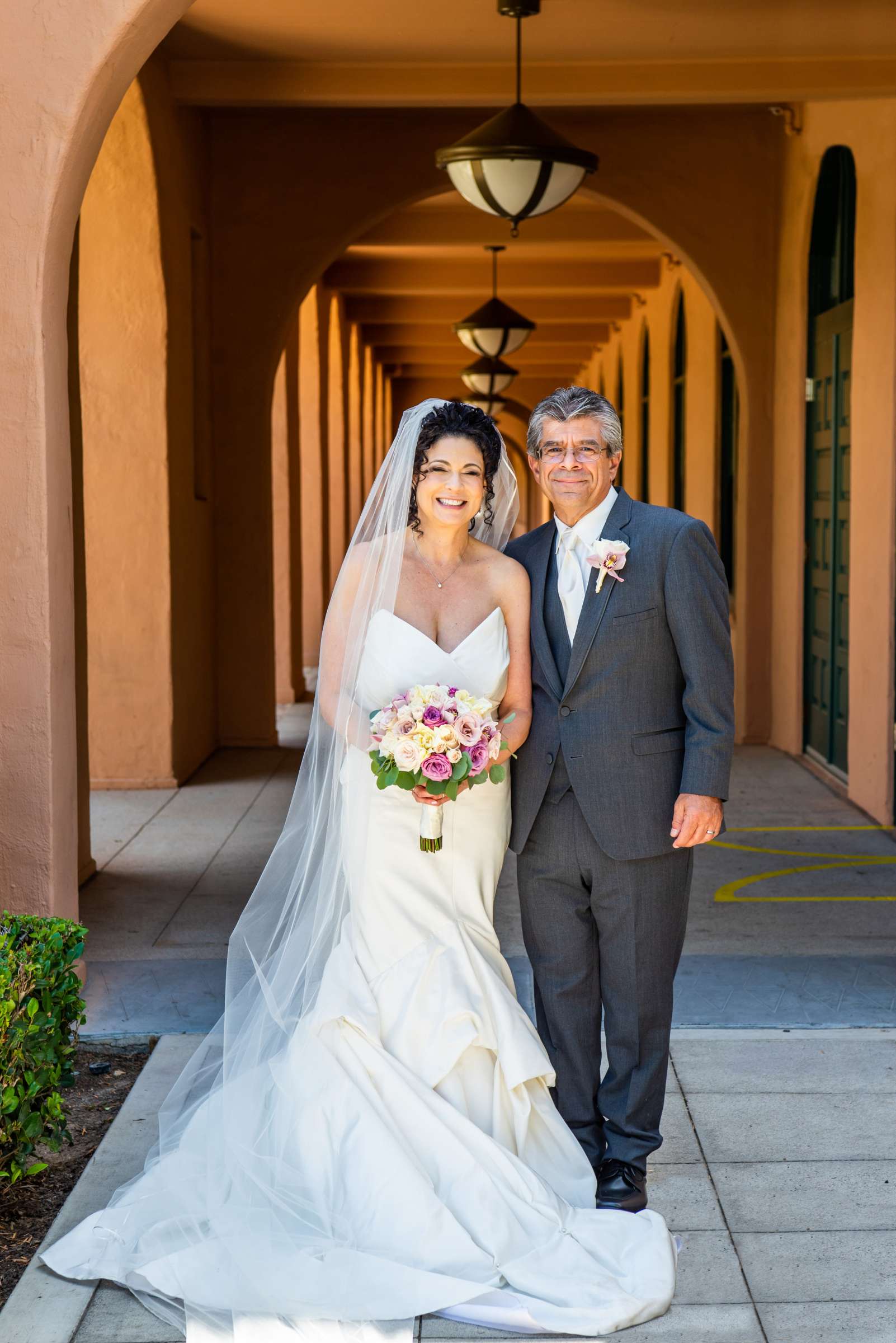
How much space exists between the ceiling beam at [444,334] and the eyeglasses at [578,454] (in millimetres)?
16340

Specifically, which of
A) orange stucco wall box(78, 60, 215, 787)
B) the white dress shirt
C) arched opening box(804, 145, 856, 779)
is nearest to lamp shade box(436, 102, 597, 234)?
orange stucco wall box(78, 60, 215, 787)

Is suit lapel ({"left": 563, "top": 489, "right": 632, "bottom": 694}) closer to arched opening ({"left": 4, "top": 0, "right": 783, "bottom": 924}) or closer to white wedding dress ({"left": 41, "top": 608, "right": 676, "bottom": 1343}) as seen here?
white wedding dress ({"left": 41, "top": 608, "right": 676, "bottom": 1343})

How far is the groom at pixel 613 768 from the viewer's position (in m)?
3.23

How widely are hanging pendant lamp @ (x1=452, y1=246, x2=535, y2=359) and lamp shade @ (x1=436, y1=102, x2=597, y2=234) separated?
15.4 ft

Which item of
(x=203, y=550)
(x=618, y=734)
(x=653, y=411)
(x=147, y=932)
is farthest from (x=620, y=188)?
(x=618, y=734)

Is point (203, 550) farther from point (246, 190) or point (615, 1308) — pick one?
point (615, 1308)

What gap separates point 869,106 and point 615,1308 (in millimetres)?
6778

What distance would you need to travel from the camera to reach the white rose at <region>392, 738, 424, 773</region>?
3.09 m

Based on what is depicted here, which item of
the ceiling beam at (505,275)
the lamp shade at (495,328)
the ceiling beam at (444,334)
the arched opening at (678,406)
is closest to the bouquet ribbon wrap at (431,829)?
the lamp shade at (495,328)

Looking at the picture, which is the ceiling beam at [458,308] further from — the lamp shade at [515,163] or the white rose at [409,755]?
the white rose at [409,755]

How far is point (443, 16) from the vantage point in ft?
23.8

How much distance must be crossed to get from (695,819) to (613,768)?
22cm

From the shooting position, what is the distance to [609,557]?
10.5 feet

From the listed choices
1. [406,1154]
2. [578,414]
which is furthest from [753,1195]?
[578,414]
